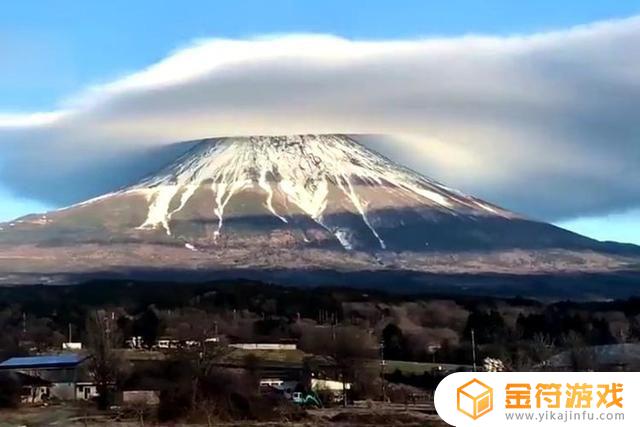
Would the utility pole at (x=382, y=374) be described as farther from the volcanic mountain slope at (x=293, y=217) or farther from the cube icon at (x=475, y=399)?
the volcanic mountain slope at (x=293, y=217)

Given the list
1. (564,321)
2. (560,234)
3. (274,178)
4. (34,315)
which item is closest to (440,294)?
(564,321)

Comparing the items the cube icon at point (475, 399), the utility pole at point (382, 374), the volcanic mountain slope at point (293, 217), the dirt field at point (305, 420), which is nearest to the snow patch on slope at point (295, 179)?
the volcanic mountain slope at point (293, 217)

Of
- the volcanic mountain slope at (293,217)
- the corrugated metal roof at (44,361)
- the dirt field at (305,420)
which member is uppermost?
the volcanic mountain slope at (293,217)

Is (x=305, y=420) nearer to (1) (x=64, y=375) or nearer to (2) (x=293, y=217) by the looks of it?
(1) (x=64, y=375)

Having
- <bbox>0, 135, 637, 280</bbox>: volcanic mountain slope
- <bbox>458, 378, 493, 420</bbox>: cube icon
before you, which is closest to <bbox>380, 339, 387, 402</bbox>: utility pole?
<bbox>458, 378, 493, 420</bbox>: cube icon

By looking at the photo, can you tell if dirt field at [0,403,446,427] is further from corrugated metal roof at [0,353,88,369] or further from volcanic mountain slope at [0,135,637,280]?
volcanic mountain slope at [0,135,637,280]
